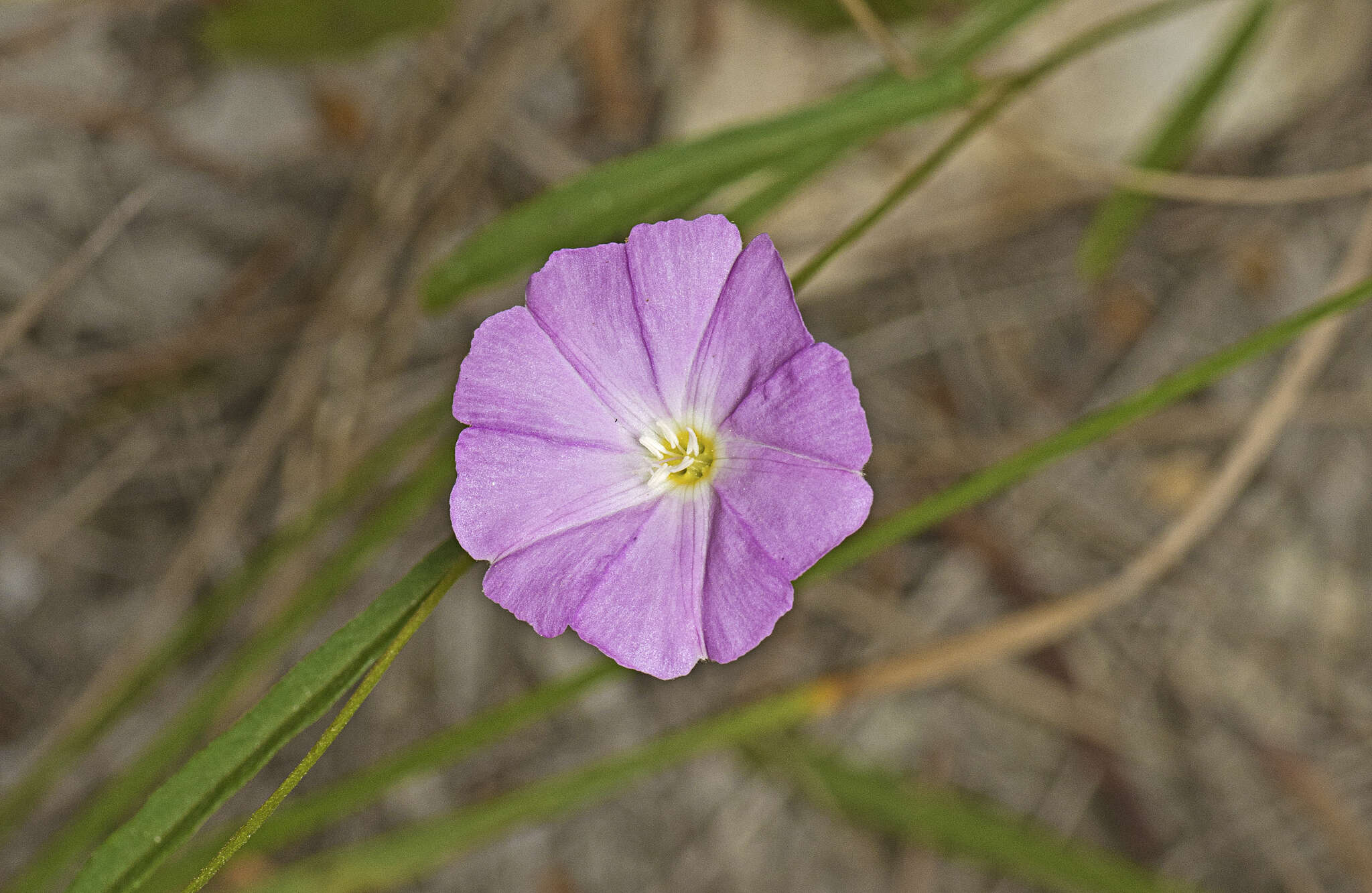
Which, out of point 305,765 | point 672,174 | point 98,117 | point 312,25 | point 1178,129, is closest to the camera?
point 305,765

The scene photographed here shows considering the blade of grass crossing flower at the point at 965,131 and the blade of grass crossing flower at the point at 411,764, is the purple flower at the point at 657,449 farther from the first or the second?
the blade of grass crossing flower at the point at 411,764

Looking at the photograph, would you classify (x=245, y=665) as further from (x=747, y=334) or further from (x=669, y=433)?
(x=747, y=334)

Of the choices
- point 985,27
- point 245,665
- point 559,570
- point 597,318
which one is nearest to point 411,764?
point 245,665

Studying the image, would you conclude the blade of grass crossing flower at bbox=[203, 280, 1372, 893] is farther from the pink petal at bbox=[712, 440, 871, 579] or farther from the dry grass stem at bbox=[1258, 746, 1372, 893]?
the dry grass stem at bbox=[1258, 746, 1372, 893]

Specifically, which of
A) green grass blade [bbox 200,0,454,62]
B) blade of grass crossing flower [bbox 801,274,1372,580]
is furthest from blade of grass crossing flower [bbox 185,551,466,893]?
green grass blade [bbox 200,0,454,62]

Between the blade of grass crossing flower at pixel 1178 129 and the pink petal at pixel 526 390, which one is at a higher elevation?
the pink petal at pixel 526 390

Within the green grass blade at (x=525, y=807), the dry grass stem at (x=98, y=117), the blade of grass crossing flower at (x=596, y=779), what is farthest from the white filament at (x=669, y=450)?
the dry grass stem at (x=98, y=117)
